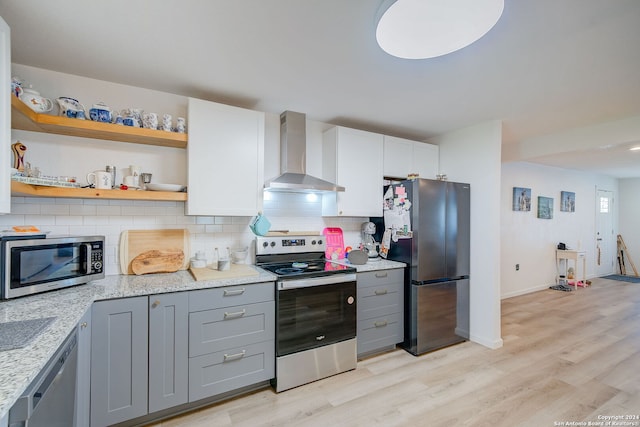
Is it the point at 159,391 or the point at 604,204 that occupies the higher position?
the point at 604,204

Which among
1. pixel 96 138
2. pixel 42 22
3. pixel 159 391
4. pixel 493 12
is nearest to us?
pixel 493 12

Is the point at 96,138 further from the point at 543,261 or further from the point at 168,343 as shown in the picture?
the point at 543,261

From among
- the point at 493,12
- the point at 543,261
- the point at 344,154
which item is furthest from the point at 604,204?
the point at 493,12

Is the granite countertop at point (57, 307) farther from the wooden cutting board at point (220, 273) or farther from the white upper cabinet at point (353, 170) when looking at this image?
the white upper cabinet at point (353, 170)

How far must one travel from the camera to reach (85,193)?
1884 millimetres

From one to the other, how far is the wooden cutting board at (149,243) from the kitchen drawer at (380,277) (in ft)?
5.07

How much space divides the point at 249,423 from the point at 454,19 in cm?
255

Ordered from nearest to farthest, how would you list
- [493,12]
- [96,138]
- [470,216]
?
[493,12] → [96,138] → [470,216]

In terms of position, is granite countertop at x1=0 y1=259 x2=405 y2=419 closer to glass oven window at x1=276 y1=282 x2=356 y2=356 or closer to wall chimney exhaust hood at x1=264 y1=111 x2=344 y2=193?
glass oven window at x1=276 y1=282 x2=356 y2=356

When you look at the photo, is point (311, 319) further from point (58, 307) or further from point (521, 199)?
point (521, 199)

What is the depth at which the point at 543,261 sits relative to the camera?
5285 millimetres

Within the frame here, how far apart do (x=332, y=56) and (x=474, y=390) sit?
2.69 meters

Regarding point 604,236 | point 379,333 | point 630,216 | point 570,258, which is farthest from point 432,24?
point 630,216

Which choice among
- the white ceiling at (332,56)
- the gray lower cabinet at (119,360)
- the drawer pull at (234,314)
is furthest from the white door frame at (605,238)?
the gray lower cabinet at (119,360)
